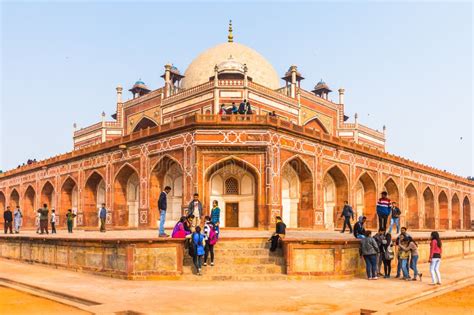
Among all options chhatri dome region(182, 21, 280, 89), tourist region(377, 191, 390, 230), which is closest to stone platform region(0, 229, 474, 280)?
tourist region(377, 191, 390, 230)

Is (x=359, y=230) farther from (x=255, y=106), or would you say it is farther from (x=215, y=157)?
(x=255, y=106)

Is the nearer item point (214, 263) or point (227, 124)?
point (214, 263)

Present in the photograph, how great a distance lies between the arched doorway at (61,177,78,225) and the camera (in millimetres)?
31859

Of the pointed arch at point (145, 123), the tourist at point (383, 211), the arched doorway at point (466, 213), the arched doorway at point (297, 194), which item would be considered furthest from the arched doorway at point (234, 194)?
the arched doorway at point (466, 213)

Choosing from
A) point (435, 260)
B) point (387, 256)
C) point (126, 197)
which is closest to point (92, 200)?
point (126, 197)

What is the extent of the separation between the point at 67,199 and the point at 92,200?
3.12 m

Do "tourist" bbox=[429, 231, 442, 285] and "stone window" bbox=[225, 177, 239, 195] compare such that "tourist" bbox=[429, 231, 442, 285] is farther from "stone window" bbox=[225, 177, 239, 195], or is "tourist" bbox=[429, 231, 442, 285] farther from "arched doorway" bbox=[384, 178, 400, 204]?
"arched doorway" bbox=[384, 178, 400, 204]

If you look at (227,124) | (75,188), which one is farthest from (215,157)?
(75,188)

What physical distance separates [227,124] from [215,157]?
160 centimetres

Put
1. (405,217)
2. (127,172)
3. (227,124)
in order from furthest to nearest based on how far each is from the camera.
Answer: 1. (405,217)
2. (127,172)
3. (227,124)

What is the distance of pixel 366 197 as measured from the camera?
30.0m

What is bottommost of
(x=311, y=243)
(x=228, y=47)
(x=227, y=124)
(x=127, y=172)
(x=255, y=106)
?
(x=311, y=243)

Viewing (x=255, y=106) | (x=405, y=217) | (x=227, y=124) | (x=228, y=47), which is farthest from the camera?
(x=228, y=47)

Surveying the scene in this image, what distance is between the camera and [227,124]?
2212 cm
